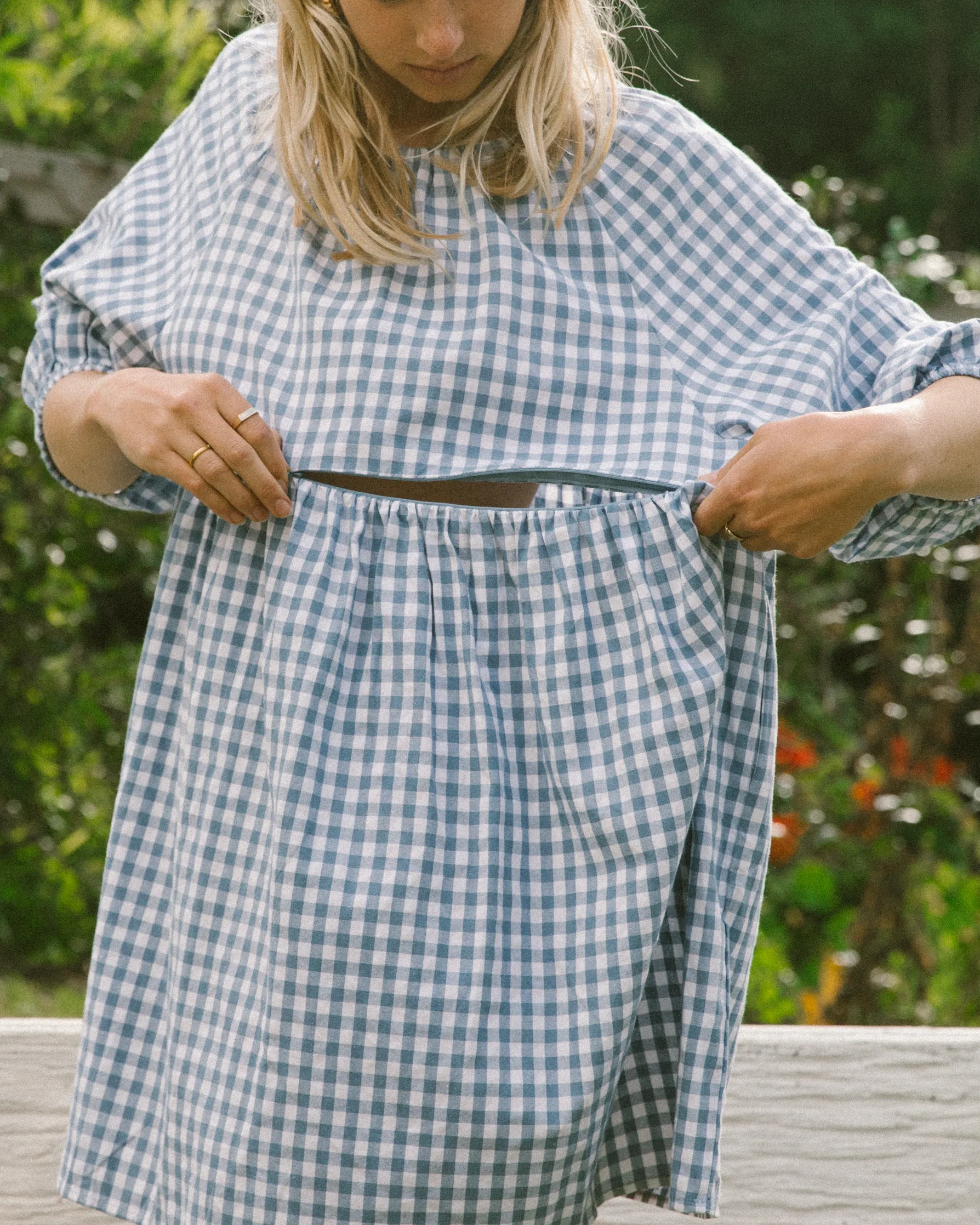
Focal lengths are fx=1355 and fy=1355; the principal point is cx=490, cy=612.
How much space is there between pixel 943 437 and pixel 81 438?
624mm

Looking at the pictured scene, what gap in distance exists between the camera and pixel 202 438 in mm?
934

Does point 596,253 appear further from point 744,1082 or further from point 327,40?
point 744,1082

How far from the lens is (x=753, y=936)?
3.34ft

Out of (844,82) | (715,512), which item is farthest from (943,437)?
(844,82)

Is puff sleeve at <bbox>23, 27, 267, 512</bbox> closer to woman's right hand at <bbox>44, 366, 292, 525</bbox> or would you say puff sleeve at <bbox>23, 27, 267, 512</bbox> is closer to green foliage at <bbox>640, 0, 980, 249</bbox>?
woman's right hand at <bbox>44, 366, 292, 525</bbox>

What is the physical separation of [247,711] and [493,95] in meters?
0.48

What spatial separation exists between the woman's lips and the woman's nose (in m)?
0.02

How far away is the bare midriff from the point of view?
3.22 ft

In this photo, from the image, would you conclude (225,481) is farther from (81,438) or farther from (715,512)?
(715,512)

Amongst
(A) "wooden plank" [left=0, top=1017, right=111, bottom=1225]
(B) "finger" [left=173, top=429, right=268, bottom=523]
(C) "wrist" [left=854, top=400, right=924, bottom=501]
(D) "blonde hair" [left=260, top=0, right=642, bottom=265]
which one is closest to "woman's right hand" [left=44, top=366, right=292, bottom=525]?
(B) "finger" [left=173, top=429, right=268, bottom=523]

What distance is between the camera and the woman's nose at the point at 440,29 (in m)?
0.90

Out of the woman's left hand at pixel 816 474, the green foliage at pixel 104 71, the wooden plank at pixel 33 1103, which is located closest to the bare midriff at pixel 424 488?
the woman's left hand at pixel 816 474

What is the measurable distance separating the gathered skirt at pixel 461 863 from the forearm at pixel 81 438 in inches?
5.1

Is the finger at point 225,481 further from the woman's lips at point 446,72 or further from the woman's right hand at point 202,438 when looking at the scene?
the woman's lips at point 446,72
